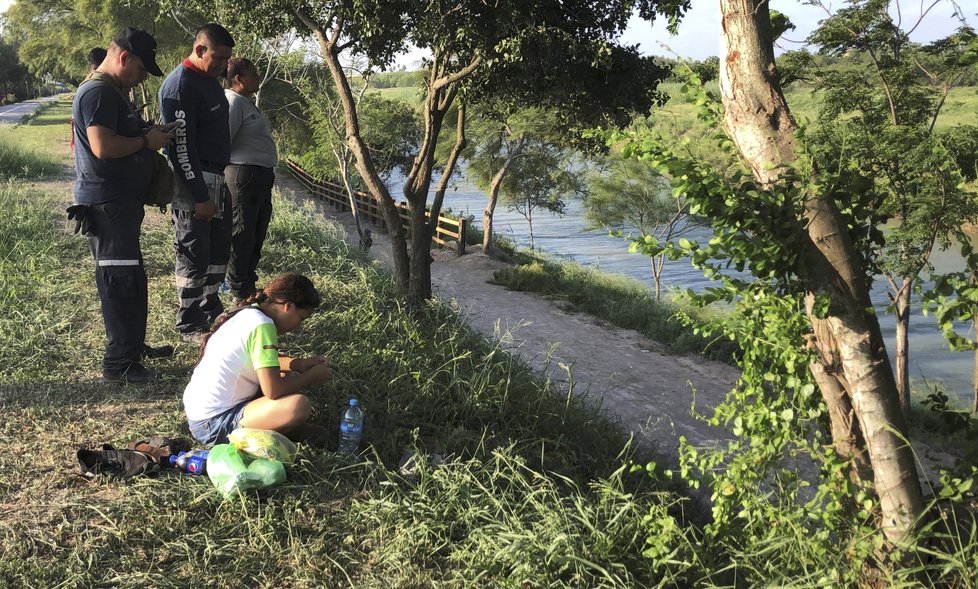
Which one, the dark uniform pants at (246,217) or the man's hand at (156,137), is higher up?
the man's hand at (156,137)

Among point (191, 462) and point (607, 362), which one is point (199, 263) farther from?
point (607, 362)

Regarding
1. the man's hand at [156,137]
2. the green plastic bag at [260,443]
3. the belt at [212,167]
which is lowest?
the green plastic bag at [260,443]

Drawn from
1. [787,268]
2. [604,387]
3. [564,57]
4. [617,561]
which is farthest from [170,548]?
[604,387]

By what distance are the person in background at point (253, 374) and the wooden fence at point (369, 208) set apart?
1187cm

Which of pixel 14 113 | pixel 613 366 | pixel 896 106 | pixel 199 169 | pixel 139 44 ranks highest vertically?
pixel 14 113

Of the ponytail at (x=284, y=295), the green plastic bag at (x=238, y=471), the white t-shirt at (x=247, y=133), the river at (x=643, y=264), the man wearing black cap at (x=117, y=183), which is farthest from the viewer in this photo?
the river at (x=643, y=264)

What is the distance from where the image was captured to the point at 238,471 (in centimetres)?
295

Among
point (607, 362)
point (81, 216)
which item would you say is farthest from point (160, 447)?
point (607, 362)

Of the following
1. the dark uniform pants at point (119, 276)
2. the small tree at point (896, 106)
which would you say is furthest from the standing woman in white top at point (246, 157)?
the small tree at point (896, 106)

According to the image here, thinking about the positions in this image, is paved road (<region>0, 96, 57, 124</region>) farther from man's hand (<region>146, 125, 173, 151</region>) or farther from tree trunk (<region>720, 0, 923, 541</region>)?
tree trunk (<region>720, 0, 923, 541</region>)

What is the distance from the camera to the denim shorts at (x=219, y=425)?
10.7 ft

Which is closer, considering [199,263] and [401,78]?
[199,263]

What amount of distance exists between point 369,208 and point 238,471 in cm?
2084

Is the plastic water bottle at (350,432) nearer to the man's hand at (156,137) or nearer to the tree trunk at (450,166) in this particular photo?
the man's hand at (156,137)
